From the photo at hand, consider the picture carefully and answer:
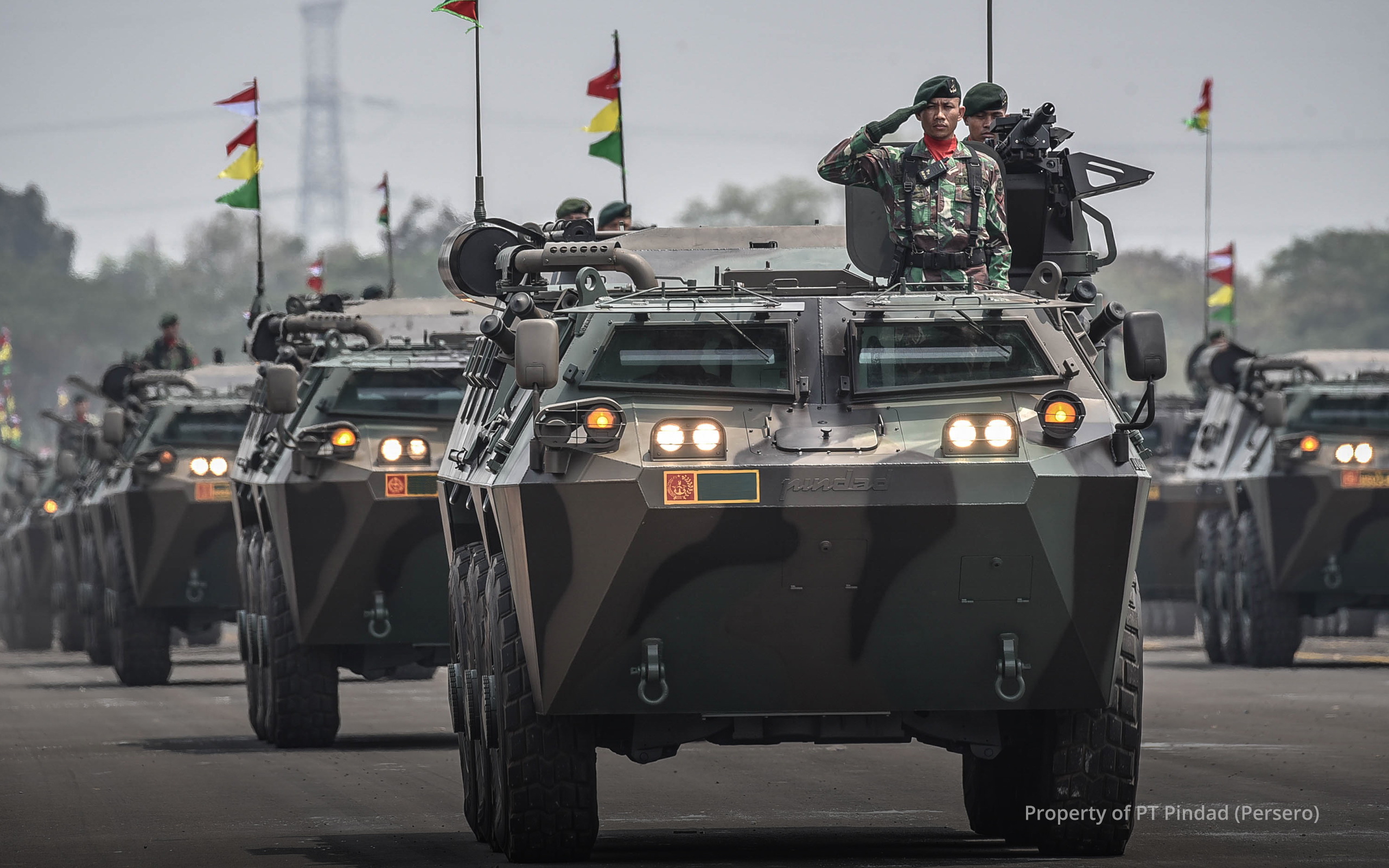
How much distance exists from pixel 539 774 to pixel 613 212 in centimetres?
976

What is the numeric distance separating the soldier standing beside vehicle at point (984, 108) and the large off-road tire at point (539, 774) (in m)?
4.19

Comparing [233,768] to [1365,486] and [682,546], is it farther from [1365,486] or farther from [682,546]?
[1365,486]

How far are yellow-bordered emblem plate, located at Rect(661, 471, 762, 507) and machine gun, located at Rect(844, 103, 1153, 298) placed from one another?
354 centimetres

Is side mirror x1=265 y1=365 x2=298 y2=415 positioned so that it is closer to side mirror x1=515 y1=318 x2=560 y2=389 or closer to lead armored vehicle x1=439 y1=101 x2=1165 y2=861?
lead armored vehicle x1=439 y1=101 x2=1165 y2=861

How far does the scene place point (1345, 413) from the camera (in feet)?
78.2

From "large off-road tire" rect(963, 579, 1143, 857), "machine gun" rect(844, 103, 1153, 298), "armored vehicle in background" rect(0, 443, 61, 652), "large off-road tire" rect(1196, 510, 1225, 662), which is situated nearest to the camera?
"large off-road tire" rect(963, 579, 1143, 857)

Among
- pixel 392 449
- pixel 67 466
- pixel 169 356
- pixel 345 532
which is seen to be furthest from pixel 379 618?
pixel 67 466

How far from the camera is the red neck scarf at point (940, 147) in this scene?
40.0ft

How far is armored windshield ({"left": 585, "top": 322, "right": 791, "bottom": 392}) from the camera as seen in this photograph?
10523mm

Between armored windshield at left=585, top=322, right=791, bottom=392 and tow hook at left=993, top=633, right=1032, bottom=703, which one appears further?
armored windshield at left=585, top=322, right=791, bottom=392

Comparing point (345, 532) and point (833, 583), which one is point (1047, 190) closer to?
point (833, 583)

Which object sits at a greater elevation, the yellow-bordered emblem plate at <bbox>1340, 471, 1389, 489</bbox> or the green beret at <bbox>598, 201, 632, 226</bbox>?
the green beret at <bbox>598, 201, 632, 226</bbox>

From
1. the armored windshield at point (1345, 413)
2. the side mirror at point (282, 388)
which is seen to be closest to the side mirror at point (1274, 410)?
the armored windshield at point (1345, 413)

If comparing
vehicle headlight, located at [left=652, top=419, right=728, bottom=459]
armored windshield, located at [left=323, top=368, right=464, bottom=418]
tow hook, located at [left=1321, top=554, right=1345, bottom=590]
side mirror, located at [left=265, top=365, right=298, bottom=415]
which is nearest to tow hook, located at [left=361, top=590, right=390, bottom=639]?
armored windshield, located at [left=323, top=368, right=464, bottom=418]
